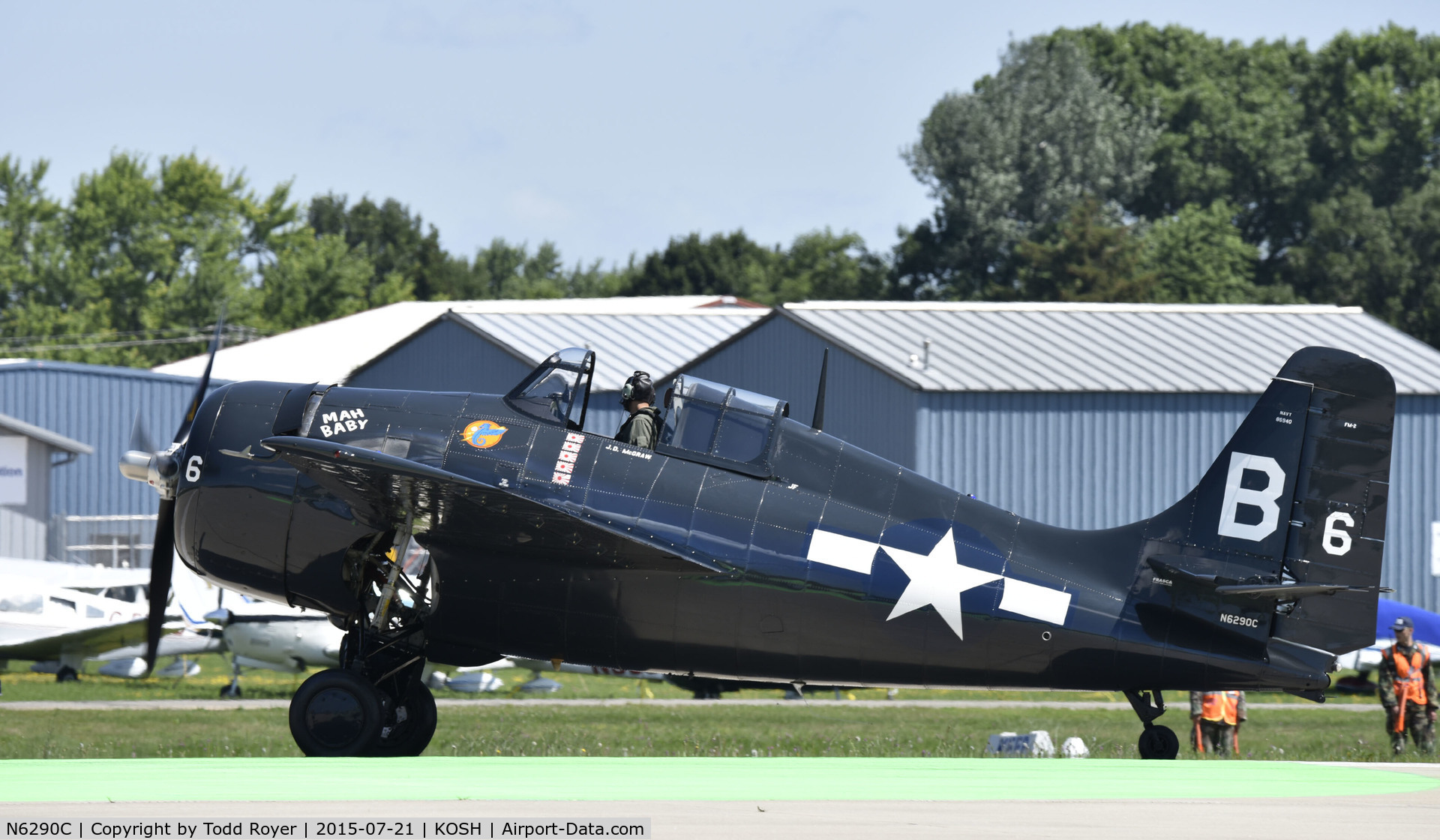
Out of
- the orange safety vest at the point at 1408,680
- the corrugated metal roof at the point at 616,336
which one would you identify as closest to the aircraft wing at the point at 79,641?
the corrugated metal roof at the point at 616,336

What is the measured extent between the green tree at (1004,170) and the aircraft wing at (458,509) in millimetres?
66217

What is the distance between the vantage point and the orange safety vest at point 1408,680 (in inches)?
643

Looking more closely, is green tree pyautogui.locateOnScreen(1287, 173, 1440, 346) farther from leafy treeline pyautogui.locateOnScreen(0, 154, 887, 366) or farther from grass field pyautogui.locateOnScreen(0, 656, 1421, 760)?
grass field pyautogui.locateOnScreen(0, 656, 1421, 760)

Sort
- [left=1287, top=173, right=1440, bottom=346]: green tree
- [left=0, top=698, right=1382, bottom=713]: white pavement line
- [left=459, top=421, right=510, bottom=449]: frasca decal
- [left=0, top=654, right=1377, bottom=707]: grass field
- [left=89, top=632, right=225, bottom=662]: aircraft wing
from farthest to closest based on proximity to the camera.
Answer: [left=1287, top=173, right=1440, bottom=346]: green tree, [left=89, top=632, right=225, bottom=662]: aircraft wing, [left=0, top=654, right=1377, bottom=707]: grass field, [left=0, top=698, right=1382, bottom=713]: white pavement line, [left=459, top=421, right=510, bottom=449]: frasca decal

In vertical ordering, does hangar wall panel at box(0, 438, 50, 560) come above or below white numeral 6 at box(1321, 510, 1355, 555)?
below

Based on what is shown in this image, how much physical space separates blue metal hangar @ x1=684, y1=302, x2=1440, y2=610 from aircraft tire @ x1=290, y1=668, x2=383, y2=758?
69.4 ft

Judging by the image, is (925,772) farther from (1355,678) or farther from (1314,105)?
(1314,105)

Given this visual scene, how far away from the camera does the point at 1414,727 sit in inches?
643

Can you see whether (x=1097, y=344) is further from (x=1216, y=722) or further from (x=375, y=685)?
(x=375, y=685)

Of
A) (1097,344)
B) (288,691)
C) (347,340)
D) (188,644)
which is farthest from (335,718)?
(347,340)

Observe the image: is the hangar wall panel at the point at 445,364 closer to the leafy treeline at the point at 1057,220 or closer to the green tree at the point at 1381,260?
the leafy treeline at the point at 1057,220

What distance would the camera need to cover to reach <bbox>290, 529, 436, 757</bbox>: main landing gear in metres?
10.1

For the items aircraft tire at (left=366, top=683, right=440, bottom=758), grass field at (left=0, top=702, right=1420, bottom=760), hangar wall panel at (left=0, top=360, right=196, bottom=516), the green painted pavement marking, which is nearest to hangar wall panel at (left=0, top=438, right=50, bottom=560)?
hangar wall panel at (left=0, top=360, right=196, bottom=516)

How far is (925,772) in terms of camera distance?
917 cm
